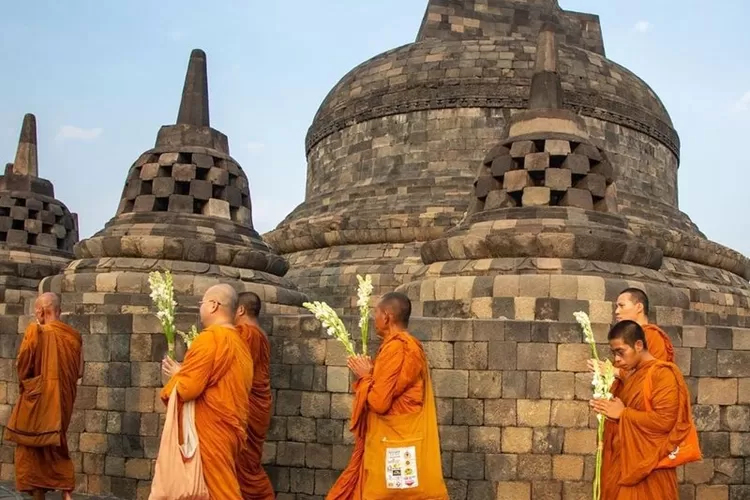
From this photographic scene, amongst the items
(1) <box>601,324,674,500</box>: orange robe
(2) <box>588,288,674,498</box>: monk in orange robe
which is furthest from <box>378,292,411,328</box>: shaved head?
(1) <box>601,324,674,500</box>: orange robe

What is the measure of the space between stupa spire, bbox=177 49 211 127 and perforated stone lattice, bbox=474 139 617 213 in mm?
4459

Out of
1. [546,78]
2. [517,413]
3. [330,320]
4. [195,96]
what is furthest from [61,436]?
[546,78]

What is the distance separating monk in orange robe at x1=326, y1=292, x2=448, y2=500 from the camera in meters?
5.86

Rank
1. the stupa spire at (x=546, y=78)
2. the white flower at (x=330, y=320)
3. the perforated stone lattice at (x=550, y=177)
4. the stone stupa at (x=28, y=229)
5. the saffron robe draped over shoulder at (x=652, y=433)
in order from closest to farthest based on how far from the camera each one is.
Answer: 1. the saffron robe draped over shoulder at (x=652, y=433)
2. the white flower at (x=330, y=320)
3. the perforated stone lattice at (x=550, y=177)
4. the stupa spire at (x=546, y=78)
5. the stone stupa at (x=28, y=229)

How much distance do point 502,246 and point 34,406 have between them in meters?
5.45

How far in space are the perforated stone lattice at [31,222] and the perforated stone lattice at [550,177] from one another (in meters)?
11.1

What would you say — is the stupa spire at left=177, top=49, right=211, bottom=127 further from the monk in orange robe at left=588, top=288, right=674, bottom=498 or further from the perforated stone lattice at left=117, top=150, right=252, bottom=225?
the monk in orange robe at left=588, top=288, right=674, bottom=498

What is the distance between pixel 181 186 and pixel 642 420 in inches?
330

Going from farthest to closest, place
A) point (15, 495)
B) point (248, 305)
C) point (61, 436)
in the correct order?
point (15, 495) → point (61, 436) → point (248, 305)

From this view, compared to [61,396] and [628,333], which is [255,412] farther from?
[628,333]

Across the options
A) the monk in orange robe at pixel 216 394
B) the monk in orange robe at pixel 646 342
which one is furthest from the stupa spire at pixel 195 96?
the monk in orange robe at pixel 646 342

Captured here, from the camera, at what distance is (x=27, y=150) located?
62.7ft

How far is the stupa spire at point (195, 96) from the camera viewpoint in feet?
42.6

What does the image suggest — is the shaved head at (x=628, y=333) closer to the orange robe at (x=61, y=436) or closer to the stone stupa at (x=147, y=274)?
the stone stupa at (x=147, y=274)
